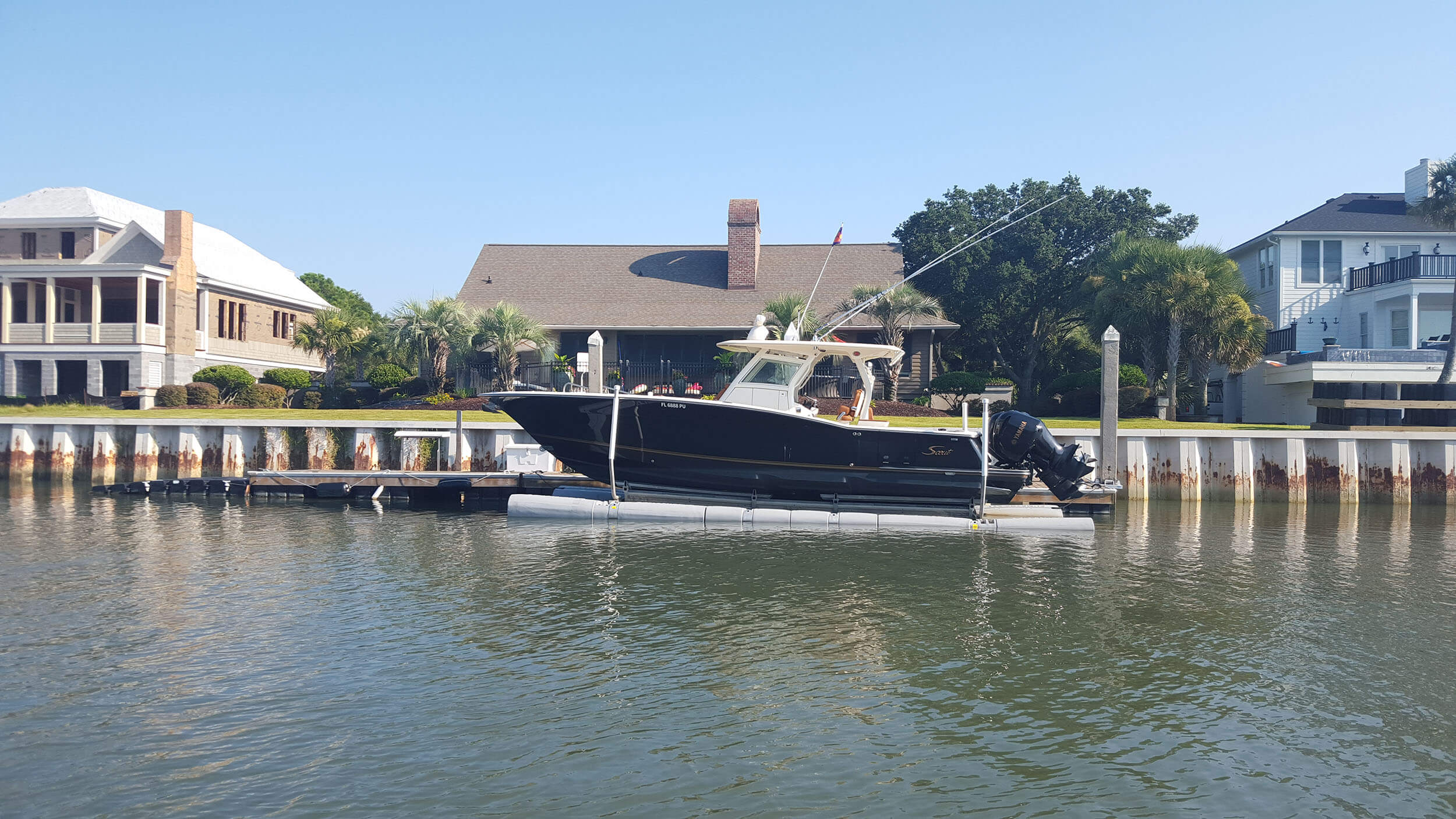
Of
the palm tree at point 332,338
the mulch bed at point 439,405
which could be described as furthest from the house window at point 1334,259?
the palm tree at point 332,338

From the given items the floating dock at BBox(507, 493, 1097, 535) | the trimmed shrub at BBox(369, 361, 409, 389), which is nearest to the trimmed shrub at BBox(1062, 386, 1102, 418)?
the floating dock at BBox(507, 493, 1097, 535)

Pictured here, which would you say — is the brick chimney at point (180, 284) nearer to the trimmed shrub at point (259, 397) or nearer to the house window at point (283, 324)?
the trimmed shrub at point (259, 397)

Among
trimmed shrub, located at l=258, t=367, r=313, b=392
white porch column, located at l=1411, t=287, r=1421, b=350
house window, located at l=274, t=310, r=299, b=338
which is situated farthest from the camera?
house window, located at l=274, t=310, r=299, b=338

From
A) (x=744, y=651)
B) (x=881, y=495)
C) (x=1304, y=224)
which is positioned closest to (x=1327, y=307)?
(x=1304, y=224)

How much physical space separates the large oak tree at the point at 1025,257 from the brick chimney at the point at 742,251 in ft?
21.3

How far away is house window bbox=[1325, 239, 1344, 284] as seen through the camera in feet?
120

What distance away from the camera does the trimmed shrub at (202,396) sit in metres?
31.9

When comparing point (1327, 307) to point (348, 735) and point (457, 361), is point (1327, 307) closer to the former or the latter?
point (457, 361)

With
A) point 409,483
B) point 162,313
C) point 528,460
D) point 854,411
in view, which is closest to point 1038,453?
point 854,411

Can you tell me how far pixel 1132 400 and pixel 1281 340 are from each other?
9.37 meters

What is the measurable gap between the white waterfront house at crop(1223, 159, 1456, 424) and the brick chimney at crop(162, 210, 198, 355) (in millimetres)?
37520

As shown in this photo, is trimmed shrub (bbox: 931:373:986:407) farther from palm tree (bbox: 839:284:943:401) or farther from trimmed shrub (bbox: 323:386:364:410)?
trimmed shrub (bbox: 323:386:364:410)

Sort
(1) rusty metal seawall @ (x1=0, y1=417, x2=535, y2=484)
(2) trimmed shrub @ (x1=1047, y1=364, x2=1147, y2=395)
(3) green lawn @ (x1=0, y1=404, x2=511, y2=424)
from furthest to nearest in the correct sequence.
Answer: (2) trimmed shrub @ (x1=1047, y1=364, x2=1147, y2=395), (3) green lawn @ (x1=0, y1=404, x2=511, y2=424), (1) rusty metal seawall @ (x1=0, y1=417, x2=535, y2=484)

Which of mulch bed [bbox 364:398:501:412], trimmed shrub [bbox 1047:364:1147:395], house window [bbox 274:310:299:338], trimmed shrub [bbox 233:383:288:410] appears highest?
house window [bbox 274:310:299:338]
